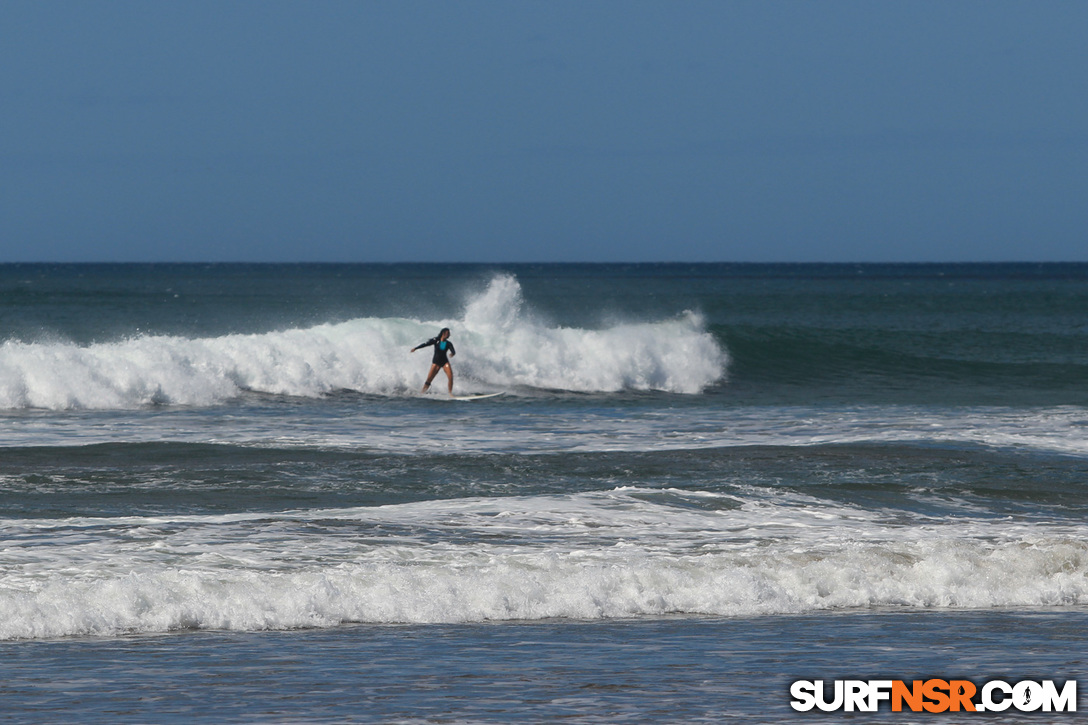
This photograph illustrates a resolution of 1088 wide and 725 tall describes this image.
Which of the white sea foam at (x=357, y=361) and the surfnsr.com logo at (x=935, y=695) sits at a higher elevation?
the white sea foam at (x=357, y=361)

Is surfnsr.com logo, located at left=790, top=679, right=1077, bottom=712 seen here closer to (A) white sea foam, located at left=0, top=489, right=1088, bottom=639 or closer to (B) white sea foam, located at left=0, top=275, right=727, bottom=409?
(A) white sea foam, located at left=0, top=489, right=1088, bottom=639

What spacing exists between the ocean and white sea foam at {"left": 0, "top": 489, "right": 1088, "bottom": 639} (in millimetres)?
33

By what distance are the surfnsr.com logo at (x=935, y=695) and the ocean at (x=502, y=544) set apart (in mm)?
107

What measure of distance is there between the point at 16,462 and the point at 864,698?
466 inches

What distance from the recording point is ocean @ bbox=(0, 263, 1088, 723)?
658 cm

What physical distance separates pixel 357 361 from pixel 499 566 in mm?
19375

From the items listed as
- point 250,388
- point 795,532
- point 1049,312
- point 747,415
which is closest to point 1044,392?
point 747,415

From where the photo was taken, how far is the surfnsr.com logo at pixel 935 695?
19.7 feet

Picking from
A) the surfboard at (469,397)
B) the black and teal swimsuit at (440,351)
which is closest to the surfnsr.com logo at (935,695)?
the surfboard at (469,397)

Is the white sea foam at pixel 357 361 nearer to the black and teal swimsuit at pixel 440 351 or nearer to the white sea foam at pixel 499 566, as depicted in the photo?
the black and teal swimsuit at pixel 440 351

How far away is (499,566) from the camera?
937 cm

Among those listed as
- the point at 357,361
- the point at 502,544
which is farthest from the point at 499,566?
the point at 357,361

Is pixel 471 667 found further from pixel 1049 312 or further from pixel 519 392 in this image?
pixel 1049 312

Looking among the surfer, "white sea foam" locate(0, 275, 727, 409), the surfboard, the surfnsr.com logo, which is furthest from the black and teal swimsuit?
the surfnsr.com logo
